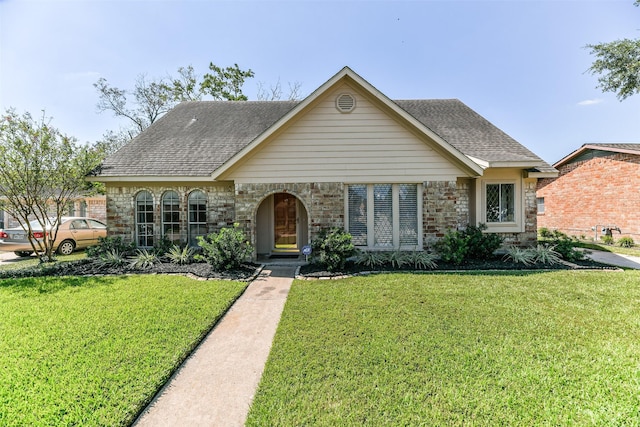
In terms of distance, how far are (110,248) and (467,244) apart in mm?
11549

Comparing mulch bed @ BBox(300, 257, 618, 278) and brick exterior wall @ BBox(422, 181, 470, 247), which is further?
brick exterior wall @ BBox(422, 181, 470, 247)

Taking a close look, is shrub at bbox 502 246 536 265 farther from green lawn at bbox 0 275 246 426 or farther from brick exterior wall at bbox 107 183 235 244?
brick exterior wall at bbox 107 183 235 244

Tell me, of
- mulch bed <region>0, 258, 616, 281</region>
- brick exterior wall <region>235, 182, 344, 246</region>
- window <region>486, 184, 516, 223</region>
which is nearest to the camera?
mulch bed <region>0, 258, 616, 281</region>

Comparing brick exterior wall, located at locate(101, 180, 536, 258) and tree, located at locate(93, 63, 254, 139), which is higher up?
tree, located at locate(93, 63, 254, 139)

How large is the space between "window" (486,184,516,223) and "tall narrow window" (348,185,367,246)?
4.40 meters

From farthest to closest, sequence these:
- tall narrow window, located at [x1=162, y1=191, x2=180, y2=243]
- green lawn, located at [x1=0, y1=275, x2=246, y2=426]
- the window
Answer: tall narrow window, located at [x1=162, y1=191, x2=180, y2=243] → the window → green lawn, located at [x1=0, y1=275, x2=246, y2=426]

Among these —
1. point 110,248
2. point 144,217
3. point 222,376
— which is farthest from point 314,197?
point 110,248

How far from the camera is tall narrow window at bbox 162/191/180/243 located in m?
9.80

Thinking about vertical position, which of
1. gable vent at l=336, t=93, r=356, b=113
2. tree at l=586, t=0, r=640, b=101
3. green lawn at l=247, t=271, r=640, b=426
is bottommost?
green lawn at l=247, t=271, r=640, b=426

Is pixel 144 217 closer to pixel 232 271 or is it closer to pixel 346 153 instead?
pixel 232 271

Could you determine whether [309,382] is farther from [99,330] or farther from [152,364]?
[99,330]

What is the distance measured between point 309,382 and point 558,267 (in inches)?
331

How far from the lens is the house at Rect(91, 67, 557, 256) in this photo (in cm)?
853

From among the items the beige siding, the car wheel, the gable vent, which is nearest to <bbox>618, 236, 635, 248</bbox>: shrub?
the beige siding
